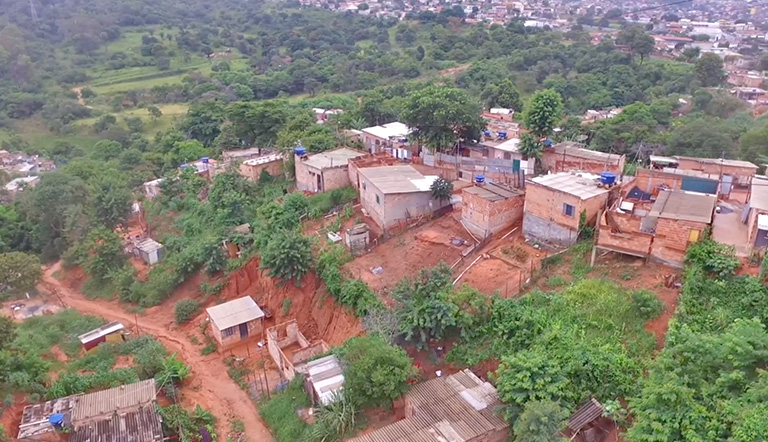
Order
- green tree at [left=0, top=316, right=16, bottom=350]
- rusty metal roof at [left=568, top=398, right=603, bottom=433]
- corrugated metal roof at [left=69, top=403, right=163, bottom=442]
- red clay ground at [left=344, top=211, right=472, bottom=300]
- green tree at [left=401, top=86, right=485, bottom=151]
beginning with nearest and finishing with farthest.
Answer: rusty metal roof at [left=568, top=398, right=603, bottom=433], corrugated metal roof at [left=69, top=403, right=163, bottom=442], green tree at [left=0, top=316, right=16, bottom=350], red clay ground at [left=344, top=211, right=472, bottom=300], green tree at [left=401, top=86, right=485, bottom=151]

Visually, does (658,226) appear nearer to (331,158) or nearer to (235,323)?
(235,323)

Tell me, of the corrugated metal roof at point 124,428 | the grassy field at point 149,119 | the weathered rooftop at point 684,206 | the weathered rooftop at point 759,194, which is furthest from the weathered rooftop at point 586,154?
the grassy field at point 149,119

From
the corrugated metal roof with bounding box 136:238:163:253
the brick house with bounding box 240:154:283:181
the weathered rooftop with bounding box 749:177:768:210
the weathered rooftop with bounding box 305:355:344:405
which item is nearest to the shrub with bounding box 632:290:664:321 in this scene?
the weathered rooftop with bounding box 749:177:768:210

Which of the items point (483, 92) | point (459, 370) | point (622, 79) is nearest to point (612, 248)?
point (459, 370)

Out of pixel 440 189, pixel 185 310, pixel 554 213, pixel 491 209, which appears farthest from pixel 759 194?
pixel 185 310

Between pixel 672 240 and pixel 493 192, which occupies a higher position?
pixel 672 240

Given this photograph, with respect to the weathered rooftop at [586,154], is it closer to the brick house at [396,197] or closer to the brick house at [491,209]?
the brick house at [491,209]

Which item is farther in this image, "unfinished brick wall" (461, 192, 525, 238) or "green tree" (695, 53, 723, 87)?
"green tree" (695, 53, 723, 87)

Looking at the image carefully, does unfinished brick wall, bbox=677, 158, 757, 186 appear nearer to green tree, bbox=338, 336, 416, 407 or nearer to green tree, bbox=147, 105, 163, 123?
green tree, bbox=338, 336, 416, 407
